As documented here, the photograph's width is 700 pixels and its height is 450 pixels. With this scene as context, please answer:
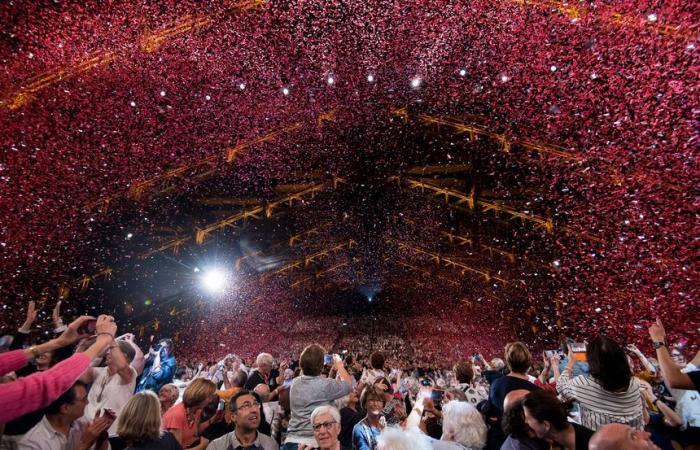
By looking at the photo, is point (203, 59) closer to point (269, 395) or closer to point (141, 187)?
point (141, 187)

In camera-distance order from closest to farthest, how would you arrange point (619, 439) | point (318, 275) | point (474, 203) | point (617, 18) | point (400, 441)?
1. point (619, 439)
2. point (400, 441)
3. point (617, 18)
4. point (474, 203)
5. point (318, 275)

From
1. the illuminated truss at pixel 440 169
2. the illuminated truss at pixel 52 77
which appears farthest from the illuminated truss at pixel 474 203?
the illuminated truss at pixel 52 77

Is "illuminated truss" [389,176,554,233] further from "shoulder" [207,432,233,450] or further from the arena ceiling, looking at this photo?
"shoulder" [207,432,233,450]

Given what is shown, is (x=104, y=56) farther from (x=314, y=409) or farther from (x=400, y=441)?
(x=400, y=441)

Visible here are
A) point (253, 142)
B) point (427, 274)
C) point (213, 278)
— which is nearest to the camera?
point (253, 142)

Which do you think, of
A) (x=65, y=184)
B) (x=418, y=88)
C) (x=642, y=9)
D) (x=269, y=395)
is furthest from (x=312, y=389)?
(x=65, y=184)

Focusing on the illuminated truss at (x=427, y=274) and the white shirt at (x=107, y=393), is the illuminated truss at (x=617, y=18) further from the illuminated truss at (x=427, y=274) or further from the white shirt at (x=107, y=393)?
the illuminated truss at (x=427, y=274)

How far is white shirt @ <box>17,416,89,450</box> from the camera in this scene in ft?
6.28

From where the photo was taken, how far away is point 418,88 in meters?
7.20

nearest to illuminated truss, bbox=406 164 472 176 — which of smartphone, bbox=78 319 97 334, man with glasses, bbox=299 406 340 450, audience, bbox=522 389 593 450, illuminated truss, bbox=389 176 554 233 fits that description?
illuminated truss, bbox=389 176 554 233

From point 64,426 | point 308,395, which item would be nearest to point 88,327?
point 64,426

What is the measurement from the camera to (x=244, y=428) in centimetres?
258

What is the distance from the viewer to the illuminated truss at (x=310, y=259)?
14711 millimetres

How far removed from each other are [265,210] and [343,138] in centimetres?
408
